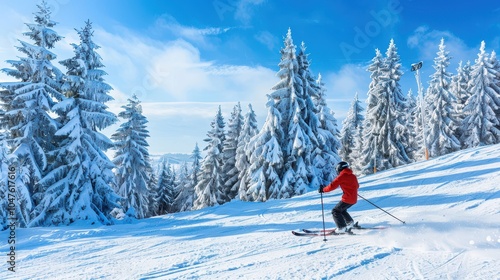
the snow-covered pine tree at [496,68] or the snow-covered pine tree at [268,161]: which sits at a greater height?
the snow-covered pine tree at [496,68]

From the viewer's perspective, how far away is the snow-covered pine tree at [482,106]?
28.8 m

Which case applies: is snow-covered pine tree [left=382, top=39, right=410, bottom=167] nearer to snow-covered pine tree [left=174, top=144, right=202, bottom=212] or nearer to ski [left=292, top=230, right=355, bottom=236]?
snow-covered pine tree [left=174, top=144, right=202, bottom=212]

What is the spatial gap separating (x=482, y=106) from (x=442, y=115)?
3452 millimetres

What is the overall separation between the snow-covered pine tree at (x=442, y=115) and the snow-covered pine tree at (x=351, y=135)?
10.5 meters

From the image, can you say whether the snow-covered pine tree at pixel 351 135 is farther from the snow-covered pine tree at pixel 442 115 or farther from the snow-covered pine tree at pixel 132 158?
the snow-covered pine tree at pixel 132 158

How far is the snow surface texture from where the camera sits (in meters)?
4.72

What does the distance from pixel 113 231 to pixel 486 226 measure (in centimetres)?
1003

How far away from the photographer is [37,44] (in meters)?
15.9


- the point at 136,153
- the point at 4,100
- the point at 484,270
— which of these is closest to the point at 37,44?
the point at 4,100

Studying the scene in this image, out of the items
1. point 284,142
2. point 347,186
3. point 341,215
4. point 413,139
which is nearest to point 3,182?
point 341,215

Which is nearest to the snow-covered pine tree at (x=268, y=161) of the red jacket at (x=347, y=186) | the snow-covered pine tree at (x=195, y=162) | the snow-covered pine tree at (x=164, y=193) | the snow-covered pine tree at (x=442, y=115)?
the red jacket at (x=347, y=186)

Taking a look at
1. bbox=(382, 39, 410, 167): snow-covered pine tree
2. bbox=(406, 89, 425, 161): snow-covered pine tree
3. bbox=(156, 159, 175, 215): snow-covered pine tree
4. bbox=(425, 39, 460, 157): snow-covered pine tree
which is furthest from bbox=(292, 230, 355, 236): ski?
bbox=(156, 159, 175, 215): snow-covered pine tree

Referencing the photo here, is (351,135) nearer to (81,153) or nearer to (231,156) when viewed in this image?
(231,156)

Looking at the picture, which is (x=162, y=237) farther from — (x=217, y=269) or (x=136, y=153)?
(x=136, y=153)
